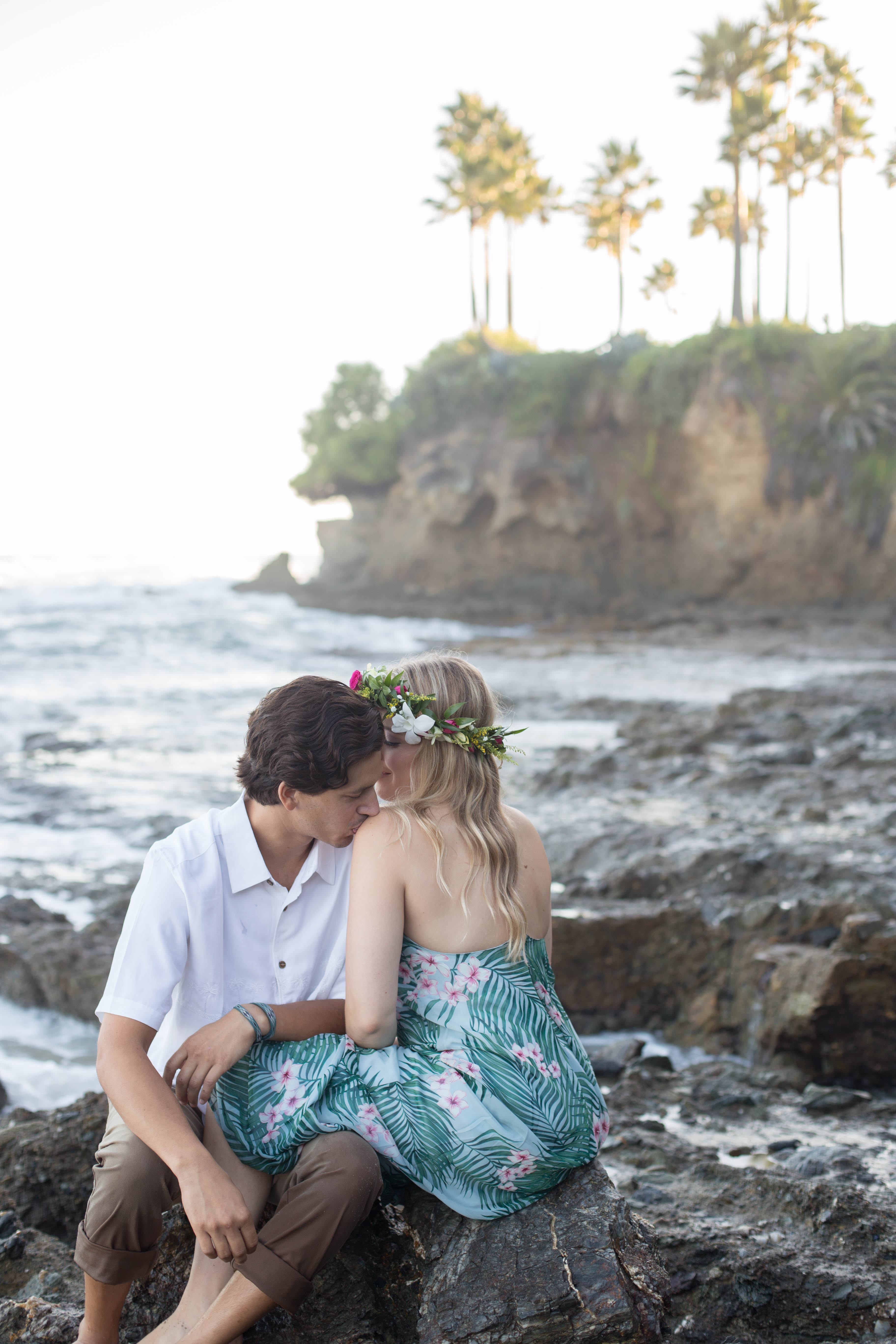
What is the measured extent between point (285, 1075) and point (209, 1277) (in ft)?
1.25

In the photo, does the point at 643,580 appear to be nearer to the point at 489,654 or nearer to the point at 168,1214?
the point at 489,654

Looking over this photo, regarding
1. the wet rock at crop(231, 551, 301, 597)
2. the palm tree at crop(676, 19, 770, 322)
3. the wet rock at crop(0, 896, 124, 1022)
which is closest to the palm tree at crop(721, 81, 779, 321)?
the palm tree at crop(676, 19, 770, 322)

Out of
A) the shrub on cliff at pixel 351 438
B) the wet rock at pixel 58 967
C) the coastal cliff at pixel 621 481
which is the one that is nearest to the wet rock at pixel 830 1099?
the wet rock at pixel 58 967

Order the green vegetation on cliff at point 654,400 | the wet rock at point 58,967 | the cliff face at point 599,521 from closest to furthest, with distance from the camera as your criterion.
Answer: the wet rock at point 58,967
the green vegetation on cliff at point 654,400
the cliff face at point 599,521

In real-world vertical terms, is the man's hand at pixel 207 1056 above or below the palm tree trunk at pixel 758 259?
below

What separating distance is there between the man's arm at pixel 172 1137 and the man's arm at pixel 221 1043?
3 cm

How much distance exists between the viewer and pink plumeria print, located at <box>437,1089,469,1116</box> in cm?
200

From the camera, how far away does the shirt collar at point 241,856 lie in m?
2.26

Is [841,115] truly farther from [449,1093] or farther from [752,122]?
[449,1093]

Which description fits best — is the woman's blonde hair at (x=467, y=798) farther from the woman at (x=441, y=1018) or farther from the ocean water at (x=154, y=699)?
the ocean water at (x=154, y=699)

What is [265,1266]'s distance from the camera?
5.96 feet

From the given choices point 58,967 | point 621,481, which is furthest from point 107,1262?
point 621,481

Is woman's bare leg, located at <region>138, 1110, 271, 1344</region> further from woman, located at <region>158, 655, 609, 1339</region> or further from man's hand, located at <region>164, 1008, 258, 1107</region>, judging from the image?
man's hand, located at <region>164, 1008, 258, 1107</region>

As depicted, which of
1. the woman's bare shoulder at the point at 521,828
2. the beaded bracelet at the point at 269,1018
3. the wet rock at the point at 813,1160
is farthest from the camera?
the wet rock at the point at 813,1160
